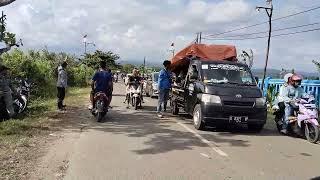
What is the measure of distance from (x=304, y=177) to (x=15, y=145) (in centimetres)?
→ 555

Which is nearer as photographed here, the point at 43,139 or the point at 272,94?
the point at 43,139

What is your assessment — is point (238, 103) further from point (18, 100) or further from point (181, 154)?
point (18, 100)

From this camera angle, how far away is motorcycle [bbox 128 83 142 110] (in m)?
19.7

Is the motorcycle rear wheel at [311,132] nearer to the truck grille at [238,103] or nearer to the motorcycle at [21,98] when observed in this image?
the truck grille at [238,103]

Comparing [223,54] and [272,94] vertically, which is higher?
[223,54]

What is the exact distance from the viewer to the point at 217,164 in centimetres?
874

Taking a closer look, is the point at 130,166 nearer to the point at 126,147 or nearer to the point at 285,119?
the point at 126,147

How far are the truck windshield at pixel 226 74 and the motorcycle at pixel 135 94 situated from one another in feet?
18.9

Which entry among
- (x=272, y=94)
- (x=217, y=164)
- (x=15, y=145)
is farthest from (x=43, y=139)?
(x=272, y=94)

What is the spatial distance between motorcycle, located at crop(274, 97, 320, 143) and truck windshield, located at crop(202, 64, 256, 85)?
1.61 metres

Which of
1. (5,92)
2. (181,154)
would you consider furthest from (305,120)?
(5,92)

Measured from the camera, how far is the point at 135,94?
779 inches

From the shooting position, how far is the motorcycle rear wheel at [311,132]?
1190 cm

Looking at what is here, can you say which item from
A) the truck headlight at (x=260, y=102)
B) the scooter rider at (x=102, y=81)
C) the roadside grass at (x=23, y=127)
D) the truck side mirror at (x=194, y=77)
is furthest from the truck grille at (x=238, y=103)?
the roadside grass at (x=23, y=127)
